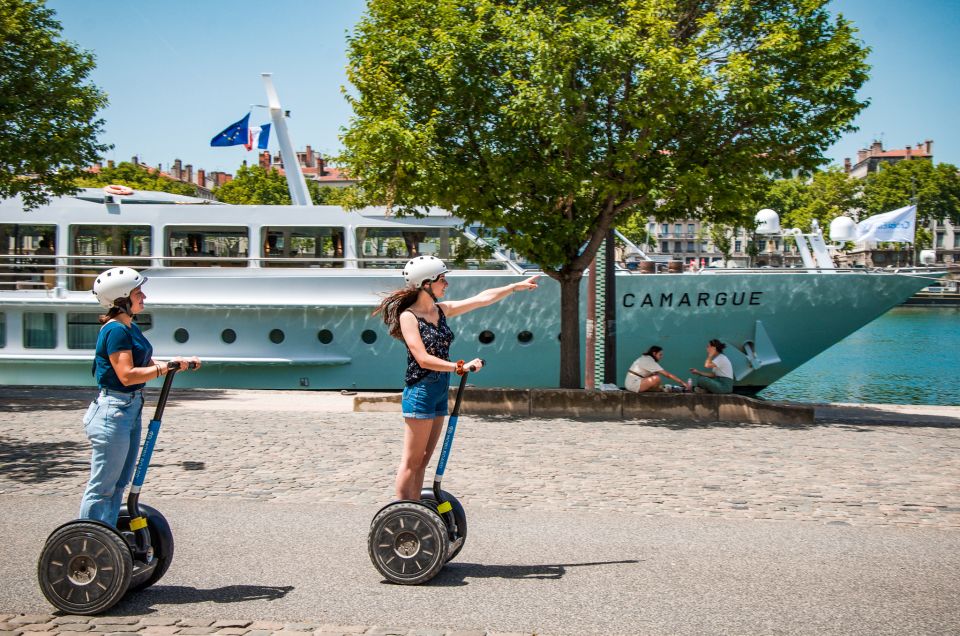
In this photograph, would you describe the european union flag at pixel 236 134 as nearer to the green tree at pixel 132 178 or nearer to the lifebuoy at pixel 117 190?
the lifebuoy at pixel 117 190

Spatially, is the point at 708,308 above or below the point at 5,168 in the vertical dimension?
below

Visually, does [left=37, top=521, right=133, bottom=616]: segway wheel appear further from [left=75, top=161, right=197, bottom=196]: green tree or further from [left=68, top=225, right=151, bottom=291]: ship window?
[left=75, top=161, right=197, bottom=196]: green tree

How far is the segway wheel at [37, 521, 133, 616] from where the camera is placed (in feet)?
16.3

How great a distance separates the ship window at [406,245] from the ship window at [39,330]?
307 inches

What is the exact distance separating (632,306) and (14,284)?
14684mm

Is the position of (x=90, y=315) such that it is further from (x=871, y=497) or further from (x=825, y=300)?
(x=871, y=497)

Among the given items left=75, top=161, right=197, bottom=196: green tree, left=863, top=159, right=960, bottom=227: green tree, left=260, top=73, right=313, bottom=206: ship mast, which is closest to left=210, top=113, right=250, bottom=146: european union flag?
left=260, top=73, right=313, bottom=206: ship mast

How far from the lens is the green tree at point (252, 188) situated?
77.7 metres

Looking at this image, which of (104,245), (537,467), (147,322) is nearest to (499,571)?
(537,467)

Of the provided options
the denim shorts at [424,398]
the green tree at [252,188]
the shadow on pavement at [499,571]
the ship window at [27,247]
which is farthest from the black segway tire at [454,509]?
the green tree at [252,188]

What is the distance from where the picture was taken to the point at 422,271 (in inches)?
226

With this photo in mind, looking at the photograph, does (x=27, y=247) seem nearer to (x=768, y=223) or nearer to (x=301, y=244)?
(x=301, y=244)

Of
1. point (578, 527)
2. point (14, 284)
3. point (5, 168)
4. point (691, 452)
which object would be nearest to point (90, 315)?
point (14, 284)

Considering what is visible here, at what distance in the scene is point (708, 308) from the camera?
20.1 m
